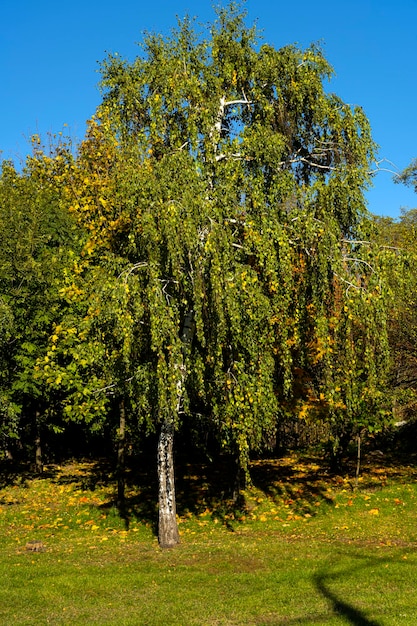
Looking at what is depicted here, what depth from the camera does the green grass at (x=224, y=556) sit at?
36.2 feet

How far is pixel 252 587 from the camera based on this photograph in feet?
40.2

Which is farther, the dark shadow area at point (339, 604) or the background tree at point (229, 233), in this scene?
the background tree at point (229, 233)

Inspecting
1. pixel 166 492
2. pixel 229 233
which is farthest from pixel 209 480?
pixel 229 233

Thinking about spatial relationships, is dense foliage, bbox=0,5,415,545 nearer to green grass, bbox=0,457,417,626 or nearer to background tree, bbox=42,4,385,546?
background tree, bbox=42,4,385,546

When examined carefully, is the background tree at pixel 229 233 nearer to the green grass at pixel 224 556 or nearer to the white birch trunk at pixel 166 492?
the white birch trunk at pixel 166 492

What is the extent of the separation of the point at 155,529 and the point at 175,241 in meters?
8.95

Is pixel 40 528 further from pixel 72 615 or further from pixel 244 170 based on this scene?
pixel 244 170

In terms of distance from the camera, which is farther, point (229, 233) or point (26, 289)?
point (26, 289)

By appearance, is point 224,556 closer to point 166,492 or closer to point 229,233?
point 166,492

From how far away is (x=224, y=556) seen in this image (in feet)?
47.9

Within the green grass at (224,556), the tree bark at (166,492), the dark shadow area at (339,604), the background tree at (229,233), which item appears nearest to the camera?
the dark shadow area at (339,604)

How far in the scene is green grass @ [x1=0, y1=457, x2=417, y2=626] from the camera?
1103 cm

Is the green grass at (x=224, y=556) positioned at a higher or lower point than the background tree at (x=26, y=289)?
lower

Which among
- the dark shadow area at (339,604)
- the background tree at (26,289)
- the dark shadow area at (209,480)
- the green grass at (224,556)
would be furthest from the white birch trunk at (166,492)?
the background tree at (26,289)
